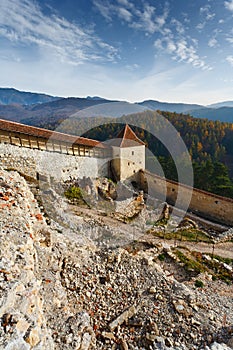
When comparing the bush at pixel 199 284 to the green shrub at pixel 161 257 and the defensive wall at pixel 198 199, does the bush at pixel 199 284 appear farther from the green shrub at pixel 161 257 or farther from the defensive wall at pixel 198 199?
the defensive wall at pixel 198 199

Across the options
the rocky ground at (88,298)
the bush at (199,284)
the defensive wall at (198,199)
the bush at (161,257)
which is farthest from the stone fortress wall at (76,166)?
the bush at (199,284)

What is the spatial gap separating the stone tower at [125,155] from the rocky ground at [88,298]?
37.5 feet

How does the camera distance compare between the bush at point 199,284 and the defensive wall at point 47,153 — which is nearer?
the bush at point 199,284

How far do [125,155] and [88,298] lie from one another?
14565 millimetres

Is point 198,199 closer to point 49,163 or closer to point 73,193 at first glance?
point 73,193

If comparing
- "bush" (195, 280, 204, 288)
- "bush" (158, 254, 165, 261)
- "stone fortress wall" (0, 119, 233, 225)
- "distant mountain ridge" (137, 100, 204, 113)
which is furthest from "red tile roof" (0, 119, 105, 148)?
"distant mountain ridge" (137, 100, 204, 113)

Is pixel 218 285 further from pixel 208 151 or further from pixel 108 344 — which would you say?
Result: pixel 208 151

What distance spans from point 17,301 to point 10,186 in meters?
4.85

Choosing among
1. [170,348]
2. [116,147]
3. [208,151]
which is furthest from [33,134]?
[208,151]

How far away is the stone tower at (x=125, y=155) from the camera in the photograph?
1888cm

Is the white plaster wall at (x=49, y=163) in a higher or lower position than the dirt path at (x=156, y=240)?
higher

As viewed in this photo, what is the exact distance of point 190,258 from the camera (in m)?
9.36

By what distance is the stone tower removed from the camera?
743 inches

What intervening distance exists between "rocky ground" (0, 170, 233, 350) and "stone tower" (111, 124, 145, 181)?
1143 centimetres
